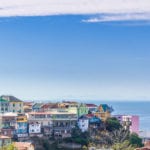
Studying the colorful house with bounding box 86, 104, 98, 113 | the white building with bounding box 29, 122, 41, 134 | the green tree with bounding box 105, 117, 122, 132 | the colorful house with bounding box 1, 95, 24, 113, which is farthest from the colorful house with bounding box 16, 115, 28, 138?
the colorful house with bounding box 86, 104, 98, 113

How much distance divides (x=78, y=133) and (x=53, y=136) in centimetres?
74

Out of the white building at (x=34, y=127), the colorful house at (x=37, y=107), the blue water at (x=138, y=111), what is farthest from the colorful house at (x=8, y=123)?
the blue water at (x=138, y=111)

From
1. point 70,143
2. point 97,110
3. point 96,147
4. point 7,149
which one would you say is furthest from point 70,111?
point 7,149

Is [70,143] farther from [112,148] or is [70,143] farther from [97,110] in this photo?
[97,110]

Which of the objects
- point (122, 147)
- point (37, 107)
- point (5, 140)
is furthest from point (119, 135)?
point (37, 107)

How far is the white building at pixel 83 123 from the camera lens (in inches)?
677

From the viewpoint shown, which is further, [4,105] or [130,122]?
[130,122]

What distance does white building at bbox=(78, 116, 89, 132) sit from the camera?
56.4 ft

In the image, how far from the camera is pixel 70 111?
18.5 m

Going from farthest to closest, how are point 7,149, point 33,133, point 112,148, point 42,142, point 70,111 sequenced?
point 70,111
point 33,133
point 42,142
point 112,148
point 7,149

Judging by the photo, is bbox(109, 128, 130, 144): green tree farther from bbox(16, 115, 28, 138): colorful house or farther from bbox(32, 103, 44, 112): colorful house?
bbox(32, 103, 44, 112): colorful house

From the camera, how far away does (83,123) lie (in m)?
17.7

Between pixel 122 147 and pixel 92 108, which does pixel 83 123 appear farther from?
pixel 122 147

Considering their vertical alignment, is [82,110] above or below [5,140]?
above
